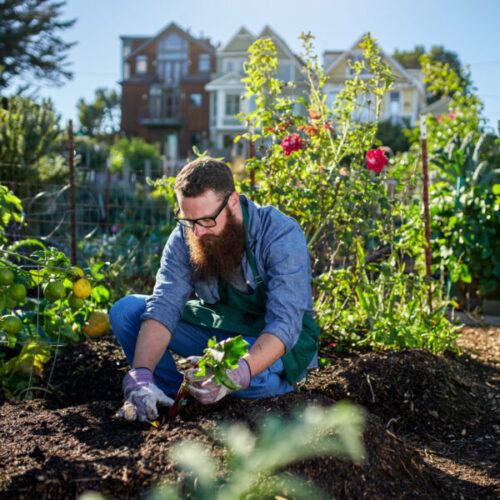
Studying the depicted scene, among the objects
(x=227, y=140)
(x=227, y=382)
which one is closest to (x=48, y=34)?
(x=227, y=140)

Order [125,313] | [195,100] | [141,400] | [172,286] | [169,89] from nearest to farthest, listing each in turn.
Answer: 1. [141,400]
2. [172,286]
3. [125,313]
4. [195,100]
5. [169,89]

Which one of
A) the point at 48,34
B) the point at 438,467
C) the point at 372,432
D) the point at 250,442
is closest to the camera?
the point at 250,442

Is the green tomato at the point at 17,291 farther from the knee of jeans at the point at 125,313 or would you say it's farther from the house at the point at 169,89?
the house at the point at 169,89

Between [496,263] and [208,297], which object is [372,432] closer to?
Result: [208,297]

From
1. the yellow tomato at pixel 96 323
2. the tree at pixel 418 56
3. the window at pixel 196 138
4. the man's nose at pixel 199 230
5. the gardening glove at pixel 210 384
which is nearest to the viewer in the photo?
the gardening glove at pixel 210 384

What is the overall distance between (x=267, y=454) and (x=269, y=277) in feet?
2.78

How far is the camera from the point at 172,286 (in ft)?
7.86

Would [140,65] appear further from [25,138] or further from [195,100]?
[25,138]

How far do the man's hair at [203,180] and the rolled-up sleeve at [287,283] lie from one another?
0.29m

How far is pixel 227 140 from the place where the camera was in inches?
1147

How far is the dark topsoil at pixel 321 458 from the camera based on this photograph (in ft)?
5.17

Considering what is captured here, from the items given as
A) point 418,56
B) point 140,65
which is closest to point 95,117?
point 140,65

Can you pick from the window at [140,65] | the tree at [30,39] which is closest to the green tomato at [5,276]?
the tree at [30,39]

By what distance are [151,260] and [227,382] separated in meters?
3.34
